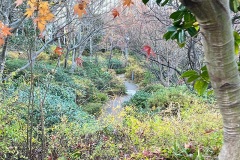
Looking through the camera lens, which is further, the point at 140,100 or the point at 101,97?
the point at 101,97

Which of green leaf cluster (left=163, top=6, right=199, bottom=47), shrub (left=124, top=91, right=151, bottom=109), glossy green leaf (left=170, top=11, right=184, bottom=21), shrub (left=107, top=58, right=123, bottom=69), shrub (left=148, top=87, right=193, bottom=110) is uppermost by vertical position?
glossy green leaf (left=170, top=11, right=184, bottom=21)

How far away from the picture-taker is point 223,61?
0.75m

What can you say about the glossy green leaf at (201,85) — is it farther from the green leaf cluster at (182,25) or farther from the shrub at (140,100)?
the shrub at (140,100)

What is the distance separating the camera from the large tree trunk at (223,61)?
2.10ft

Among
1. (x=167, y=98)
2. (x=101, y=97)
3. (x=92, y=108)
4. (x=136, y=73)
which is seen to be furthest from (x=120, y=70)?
(x=167, y=98)

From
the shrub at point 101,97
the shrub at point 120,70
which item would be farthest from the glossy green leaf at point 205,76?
the shrub at point 120,70

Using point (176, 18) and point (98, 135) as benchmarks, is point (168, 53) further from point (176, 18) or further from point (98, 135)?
point (176, 18)

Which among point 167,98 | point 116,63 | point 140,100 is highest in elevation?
point 116,63

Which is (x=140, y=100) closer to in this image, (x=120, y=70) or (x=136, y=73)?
(x=136, y=73)

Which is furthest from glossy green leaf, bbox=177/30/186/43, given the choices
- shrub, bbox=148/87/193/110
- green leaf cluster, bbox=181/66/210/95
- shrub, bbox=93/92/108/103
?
shrub, bbox=93/92/108/103

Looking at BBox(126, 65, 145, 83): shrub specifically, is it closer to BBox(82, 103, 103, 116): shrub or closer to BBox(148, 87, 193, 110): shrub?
BBox(82, 103, 103, 116): shrub

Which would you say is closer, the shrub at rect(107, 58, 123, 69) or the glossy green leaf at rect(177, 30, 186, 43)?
the glossy green leaf at rect(177, 30, 186, 43)

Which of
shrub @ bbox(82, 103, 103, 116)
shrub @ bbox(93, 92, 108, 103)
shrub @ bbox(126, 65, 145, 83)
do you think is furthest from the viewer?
shrub @ bbox(126, 65, 145, 83)

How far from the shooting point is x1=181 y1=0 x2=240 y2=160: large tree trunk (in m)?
0.64
